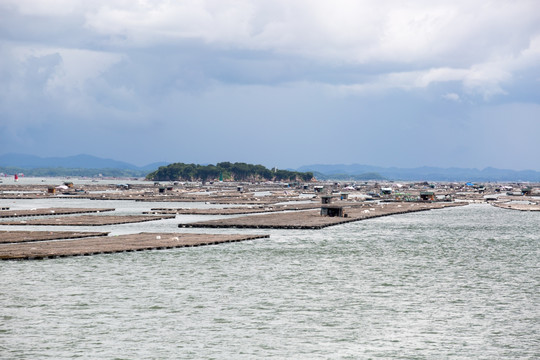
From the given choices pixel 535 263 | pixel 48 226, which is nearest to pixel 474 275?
pixel 535 263

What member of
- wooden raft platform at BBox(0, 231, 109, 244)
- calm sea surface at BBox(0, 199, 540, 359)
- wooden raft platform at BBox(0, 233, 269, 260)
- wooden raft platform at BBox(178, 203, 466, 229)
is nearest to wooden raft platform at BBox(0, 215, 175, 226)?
wooden raft platform at BBox(178, 203, 466, 229)

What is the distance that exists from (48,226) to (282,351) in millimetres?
64372

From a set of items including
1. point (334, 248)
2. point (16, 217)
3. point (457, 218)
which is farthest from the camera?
point (457, 218)

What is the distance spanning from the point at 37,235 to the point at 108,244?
1163 cm

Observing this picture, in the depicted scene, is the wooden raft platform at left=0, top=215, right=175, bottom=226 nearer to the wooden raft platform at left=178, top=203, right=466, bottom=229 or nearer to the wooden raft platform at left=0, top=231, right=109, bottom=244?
the wooden raft platform at left=178, top=203, right=466, bottom=229

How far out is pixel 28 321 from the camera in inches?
1444

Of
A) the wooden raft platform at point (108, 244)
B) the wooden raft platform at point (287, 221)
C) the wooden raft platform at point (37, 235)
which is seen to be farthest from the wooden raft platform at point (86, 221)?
the wooden raft platform at point (108, 244)

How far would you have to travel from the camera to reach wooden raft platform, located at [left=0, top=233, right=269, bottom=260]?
59.3 metres

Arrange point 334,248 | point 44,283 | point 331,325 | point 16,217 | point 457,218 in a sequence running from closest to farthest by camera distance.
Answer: point 331,325, point 44,283, point 334,248, point 16,217, point 457,218

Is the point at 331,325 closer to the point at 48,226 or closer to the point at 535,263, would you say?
the point at 535,263

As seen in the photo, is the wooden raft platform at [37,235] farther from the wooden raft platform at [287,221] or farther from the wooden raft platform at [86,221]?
the wooden raft platform at [287,221]

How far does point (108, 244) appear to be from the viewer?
67750mm

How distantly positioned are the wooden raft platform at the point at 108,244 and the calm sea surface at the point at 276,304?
1.84m

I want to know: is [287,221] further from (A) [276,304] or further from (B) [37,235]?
(A) [276,304]
